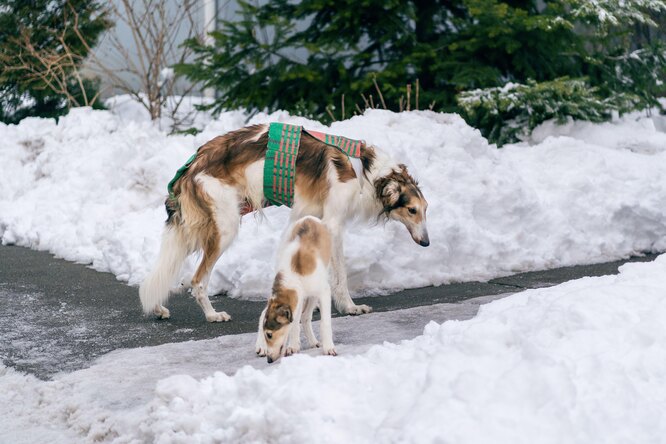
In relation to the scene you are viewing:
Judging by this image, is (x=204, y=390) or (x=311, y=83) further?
Answer: (x=311, y=83)

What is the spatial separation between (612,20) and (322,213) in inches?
239

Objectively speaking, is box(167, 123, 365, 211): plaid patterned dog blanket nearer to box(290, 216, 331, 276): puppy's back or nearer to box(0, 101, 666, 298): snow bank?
box(0, 101, 666, 298): snow bank

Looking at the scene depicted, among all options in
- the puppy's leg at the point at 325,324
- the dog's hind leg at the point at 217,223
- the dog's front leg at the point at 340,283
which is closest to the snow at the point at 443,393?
the puppy's leg at the point at 325,324

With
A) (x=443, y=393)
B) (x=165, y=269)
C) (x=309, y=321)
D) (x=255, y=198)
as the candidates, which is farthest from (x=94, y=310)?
(x=443, y=393)

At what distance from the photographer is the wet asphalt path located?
17.5ft

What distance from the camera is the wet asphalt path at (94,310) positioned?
5332 mm

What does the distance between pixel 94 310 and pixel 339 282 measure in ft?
6.37

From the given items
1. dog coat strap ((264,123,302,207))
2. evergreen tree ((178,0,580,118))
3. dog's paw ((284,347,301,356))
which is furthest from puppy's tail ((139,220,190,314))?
evergreen tree ((178,0,580,118))

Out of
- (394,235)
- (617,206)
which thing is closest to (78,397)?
(394,235)

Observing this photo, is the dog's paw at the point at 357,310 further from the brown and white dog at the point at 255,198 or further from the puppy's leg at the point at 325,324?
the puppy's leg at the point at 325,324

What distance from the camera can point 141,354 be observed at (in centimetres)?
508

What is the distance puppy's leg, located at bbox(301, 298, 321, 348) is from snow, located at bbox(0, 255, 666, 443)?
83cm

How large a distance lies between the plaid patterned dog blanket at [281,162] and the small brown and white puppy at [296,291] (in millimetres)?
1486

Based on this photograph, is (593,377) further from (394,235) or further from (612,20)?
(612,20)
